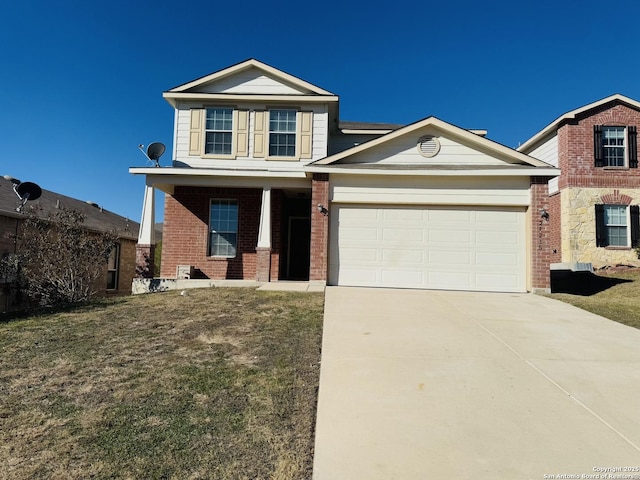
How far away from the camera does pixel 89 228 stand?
1367 centimetres

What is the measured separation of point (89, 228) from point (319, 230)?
27.5 ft

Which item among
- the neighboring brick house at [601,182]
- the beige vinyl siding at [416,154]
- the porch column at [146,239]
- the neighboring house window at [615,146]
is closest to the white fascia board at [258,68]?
the beige vinyl siding at [416,154]

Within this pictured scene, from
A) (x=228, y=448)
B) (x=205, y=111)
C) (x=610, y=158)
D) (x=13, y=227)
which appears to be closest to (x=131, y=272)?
(x=13, y=227)

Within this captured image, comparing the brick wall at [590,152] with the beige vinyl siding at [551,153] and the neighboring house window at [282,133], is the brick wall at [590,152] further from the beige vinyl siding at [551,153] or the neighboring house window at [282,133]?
the neighboring house window at [282,133]

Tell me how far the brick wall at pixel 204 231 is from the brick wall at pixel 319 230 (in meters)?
2.20

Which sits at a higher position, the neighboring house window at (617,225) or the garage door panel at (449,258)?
the neighboring house window at (617,225)

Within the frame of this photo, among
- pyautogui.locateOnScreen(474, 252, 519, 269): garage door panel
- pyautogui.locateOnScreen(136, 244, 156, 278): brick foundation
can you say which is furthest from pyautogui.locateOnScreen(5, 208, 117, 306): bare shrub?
pyautogui.locateOnScreen(474, 252, 519, 269): garage door panel

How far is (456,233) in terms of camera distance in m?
10.7

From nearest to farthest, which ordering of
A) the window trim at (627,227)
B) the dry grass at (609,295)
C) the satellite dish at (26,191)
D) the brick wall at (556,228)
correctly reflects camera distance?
the dry grass at (609,295) < the satellite dish at (26,191) < the window trim at (627,227) < the brick wall at (556,228)

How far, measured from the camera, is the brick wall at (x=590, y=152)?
49.2ft

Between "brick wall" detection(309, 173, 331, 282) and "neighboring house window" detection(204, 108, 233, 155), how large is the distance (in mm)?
3556

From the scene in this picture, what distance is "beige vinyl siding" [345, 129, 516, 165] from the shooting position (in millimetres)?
11211

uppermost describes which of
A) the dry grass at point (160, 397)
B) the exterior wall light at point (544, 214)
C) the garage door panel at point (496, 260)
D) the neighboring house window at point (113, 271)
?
the exterior wall light at point (544, 214)

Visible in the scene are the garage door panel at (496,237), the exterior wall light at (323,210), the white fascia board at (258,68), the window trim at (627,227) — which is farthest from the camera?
the window trim at (627,227)
